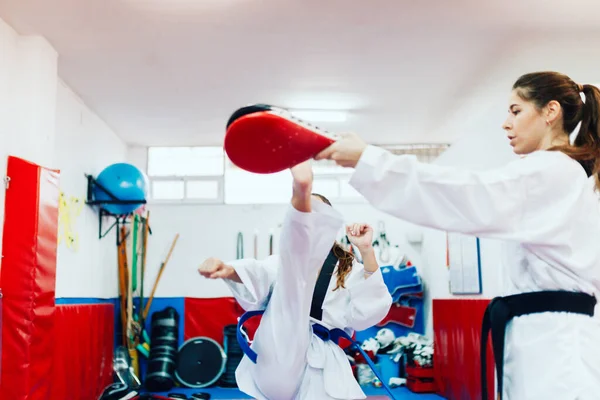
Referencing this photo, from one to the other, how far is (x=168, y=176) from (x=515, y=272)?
746 centimetres

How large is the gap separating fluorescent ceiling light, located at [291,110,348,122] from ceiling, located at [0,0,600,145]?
0.37 feet

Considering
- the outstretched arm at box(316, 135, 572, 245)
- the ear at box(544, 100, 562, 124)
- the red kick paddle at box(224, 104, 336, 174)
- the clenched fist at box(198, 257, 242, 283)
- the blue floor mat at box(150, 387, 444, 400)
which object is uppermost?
the ear at box(544, 100, 562, 124)

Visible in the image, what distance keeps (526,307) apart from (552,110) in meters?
0.55

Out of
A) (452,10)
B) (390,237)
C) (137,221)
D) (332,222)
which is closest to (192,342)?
(137,221)

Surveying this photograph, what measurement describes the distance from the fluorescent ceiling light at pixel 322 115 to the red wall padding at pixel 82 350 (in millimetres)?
3145

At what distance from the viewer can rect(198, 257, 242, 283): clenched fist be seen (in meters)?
2.11

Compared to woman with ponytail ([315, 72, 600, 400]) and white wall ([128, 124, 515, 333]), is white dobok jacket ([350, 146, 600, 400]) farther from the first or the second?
white wall ([128, 124, 515, 333])

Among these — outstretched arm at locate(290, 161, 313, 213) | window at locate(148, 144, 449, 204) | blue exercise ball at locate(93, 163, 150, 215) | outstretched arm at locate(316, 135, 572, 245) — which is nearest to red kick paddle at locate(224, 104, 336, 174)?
outstretched arm at locate(316, 135, 572, 245)

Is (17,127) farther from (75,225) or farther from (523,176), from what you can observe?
(523,176)

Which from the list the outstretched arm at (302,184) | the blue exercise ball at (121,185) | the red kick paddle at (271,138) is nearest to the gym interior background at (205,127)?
the blue exercise ball at (121,185)

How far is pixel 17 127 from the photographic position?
4.62 metres

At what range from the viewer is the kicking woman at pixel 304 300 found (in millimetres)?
1663

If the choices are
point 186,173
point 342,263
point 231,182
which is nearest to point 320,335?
point 342,263

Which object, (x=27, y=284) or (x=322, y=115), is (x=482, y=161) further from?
(x=27, y=284)
